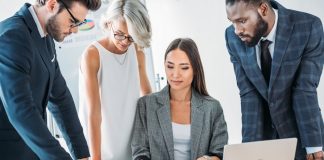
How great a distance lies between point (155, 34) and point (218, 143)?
44.8 inches

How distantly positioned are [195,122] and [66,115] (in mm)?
643

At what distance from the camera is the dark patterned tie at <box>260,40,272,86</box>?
1.90 meters

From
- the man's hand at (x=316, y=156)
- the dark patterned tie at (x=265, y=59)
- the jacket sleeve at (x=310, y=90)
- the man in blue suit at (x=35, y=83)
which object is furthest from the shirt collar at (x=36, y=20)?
the man's hand at (x=316, y=156)

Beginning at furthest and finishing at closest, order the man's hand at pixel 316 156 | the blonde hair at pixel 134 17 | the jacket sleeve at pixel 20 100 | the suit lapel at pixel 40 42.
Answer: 1. the man's hand at pixel 316 156
2. the blonde hair at pixel 134 17
3. the suit lapel at pixel 40 42
4. the jacket sleeve at pixel 20 100

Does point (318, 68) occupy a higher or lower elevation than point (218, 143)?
higher

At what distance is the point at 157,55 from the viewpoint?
276 cm

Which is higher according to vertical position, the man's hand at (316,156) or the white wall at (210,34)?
the white wall at (210,34)

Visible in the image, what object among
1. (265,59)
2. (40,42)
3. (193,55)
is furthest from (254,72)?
(40,42)

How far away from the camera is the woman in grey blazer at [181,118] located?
1854 mm

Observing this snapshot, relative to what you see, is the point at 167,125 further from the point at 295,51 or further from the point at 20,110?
the point at 20,110

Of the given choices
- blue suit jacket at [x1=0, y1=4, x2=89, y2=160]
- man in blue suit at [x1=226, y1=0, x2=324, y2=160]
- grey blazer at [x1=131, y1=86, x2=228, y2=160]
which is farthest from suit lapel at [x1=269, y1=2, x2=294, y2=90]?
blue suit jacket at [x1=0, y1=4, x2=89, y2=160]

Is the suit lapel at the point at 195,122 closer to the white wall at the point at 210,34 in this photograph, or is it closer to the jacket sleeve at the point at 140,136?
the jacket sleeve at the point at 140,136

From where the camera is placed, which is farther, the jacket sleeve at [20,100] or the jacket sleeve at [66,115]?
the jacket sleeve at [66,115]

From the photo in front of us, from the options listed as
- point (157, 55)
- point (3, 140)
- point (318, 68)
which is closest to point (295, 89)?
point (318, 68)
